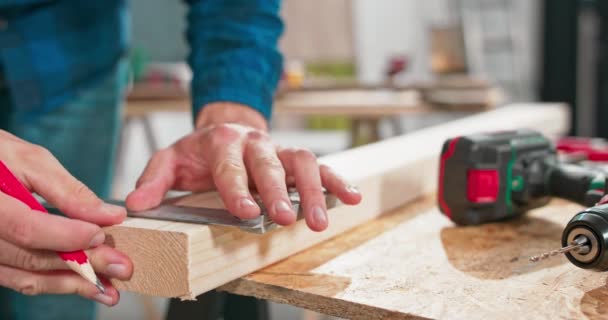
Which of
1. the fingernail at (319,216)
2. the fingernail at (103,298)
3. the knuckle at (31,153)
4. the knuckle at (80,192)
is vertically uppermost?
the knuckle at (31,153)

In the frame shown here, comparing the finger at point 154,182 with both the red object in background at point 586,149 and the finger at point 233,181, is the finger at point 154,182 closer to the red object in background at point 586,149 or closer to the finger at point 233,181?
the finger at point 233,181

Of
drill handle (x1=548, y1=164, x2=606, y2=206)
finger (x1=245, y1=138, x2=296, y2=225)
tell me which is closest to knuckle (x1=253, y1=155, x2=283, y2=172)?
finger (x1=245, y1=138, x2=296, y2=225)

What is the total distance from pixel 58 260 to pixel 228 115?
1.17 ft

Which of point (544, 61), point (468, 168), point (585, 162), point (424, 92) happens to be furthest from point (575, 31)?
point (468, 168)

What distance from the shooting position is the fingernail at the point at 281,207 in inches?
24.2

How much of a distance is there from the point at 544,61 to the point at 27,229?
4.35 meters

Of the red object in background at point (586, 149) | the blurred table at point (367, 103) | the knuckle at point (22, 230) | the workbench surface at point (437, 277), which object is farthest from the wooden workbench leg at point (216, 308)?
the blurred table at point (367, 103)

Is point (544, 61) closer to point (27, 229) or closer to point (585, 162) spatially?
point (585, 162)

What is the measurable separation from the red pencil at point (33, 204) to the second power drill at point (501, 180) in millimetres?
432

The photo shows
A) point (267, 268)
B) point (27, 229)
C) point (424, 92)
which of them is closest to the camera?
point (27, 229)

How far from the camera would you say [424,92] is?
7.81ft

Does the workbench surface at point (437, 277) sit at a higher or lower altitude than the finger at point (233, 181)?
lower

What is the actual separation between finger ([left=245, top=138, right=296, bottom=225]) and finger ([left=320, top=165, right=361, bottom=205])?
0.05 metres

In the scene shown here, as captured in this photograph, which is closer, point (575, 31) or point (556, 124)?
point (556, 124)
